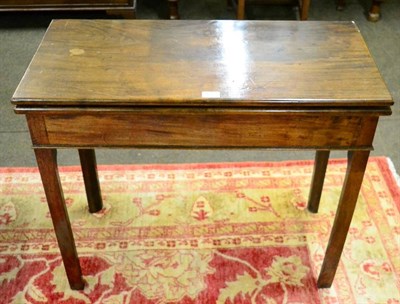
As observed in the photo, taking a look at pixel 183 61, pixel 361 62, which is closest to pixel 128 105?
pixel 183 61

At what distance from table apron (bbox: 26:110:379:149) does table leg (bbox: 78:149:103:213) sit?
0.40m

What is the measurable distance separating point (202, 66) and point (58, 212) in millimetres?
566

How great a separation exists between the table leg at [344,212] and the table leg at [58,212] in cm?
76

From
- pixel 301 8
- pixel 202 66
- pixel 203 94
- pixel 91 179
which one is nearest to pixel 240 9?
pixel 301 8

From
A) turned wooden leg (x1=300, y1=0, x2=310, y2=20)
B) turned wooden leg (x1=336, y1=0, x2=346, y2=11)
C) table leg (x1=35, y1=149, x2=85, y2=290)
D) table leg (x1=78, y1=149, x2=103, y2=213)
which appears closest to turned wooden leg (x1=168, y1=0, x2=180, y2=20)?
turned wooden leg (x1=300, y1=0, x2=310, y2=20)

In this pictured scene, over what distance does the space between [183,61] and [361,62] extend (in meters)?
0.47

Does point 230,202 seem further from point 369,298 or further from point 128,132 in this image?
point 128,132

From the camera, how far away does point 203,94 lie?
1.20 metres

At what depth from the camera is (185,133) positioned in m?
1.25

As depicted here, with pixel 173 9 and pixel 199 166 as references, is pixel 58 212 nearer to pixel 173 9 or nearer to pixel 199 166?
pixel 199 166

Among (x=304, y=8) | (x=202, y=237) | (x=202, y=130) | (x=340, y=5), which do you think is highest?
(x=202, y=130)

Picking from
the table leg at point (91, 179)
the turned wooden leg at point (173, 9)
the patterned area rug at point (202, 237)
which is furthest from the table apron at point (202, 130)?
the turned wooden leg at point (173, 9)

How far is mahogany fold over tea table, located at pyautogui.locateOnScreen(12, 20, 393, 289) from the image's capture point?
3.92 ft

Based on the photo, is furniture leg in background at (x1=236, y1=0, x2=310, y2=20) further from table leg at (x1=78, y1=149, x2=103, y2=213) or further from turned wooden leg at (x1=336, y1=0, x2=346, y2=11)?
table leg at (x1=78, y1=149, x2=103, y2=213)
